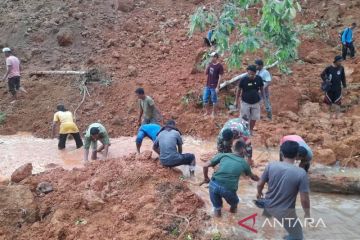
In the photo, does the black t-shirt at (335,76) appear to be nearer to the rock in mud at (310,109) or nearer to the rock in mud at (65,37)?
the rock in mud at (310,109)

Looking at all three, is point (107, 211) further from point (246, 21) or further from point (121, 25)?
point (121, 25)

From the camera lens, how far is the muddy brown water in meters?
6.20

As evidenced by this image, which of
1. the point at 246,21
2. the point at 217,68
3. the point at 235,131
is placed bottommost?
the point at 235,131

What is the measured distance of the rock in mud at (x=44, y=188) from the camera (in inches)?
284

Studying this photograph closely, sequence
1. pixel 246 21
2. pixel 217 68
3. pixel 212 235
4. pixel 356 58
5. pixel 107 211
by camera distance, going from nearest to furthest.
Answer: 1. pixel 212 235
2. pixel 107 211
3. pixel 246 21
4. pixel 217 68
5. pixel 356 58

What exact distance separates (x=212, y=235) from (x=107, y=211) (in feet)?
5.11

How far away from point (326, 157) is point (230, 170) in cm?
346

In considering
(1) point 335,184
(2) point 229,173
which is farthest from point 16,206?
(1) point 335,184

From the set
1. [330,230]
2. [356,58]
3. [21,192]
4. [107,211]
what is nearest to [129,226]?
[107,211]

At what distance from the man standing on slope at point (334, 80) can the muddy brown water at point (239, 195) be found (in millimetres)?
2082

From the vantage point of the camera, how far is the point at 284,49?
22.6 feet

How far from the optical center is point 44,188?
725 centimetres

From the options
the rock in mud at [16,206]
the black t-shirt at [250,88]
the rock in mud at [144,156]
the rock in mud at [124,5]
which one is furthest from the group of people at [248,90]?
the rock in mud at [124,5]

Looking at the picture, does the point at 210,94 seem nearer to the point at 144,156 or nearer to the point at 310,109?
the point at 310,109
